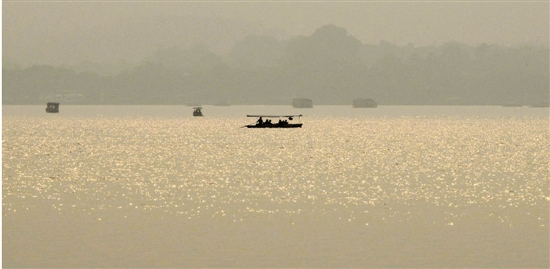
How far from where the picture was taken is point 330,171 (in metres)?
59.5

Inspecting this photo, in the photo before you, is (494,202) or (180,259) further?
(494,202)

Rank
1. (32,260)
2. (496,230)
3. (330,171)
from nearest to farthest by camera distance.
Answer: (32,260) < (496,230) < (330,171)

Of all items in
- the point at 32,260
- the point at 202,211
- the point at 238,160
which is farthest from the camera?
the point at 238,160

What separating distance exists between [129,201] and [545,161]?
4229 cm

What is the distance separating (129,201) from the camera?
135 ft

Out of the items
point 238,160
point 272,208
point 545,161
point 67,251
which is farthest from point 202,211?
point 545,161

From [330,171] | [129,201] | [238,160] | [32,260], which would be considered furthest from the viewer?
[238,160]

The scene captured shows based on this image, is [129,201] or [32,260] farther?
[129,201]

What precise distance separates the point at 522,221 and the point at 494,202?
21.5ft

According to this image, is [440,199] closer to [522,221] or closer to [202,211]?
[522,221]

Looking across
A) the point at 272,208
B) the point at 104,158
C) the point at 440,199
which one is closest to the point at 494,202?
the point at 440,199

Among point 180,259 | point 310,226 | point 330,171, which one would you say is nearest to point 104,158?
point 330,171

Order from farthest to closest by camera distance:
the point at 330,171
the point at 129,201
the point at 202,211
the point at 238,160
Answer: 1. the point at 238,160
2. the point at 330,171
3. the point at 129,201
4. the point at 202,211

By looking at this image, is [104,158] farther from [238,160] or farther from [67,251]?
[67,251]
